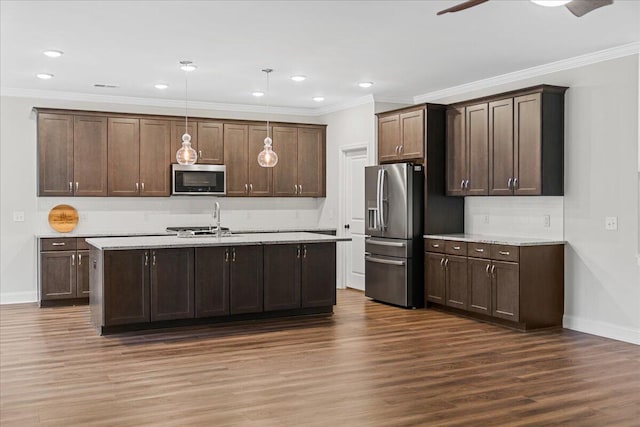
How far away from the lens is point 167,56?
20.3ft

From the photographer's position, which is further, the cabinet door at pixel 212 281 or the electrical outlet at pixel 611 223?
the cabinet door at pixel 212 281

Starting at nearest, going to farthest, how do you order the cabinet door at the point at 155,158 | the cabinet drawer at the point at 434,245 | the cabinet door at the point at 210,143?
the cabinet drawer at the point at 434,245
the cabinet door at the point at 155,158
the cabinet door at the point at 210,143

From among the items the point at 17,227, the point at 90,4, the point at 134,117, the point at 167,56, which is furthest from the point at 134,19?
the point at 17,227

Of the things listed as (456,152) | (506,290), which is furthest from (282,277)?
(456,152)

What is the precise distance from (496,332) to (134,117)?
518 centimetres

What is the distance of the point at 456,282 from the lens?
275 inches

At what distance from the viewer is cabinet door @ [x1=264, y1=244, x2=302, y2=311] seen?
6.64 metres

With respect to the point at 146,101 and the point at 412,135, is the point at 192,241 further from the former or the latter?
the point at 146,101

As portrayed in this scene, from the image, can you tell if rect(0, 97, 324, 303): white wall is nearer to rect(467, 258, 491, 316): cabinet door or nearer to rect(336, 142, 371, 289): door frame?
rect(336, 142, 371, 289): door frame

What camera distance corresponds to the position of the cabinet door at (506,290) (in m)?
6.17

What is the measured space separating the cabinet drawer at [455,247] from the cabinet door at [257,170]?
311 centimetres

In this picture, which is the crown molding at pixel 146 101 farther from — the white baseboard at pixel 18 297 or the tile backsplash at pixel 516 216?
the tile backsplash at pixel 516 216

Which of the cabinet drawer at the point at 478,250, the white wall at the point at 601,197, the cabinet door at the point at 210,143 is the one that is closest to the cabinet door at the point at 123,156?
the cabinet door at the point at 210,143

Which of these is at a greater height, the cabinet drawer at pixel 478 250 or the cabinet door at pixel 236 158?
the cabinet door at pixel 236 158
